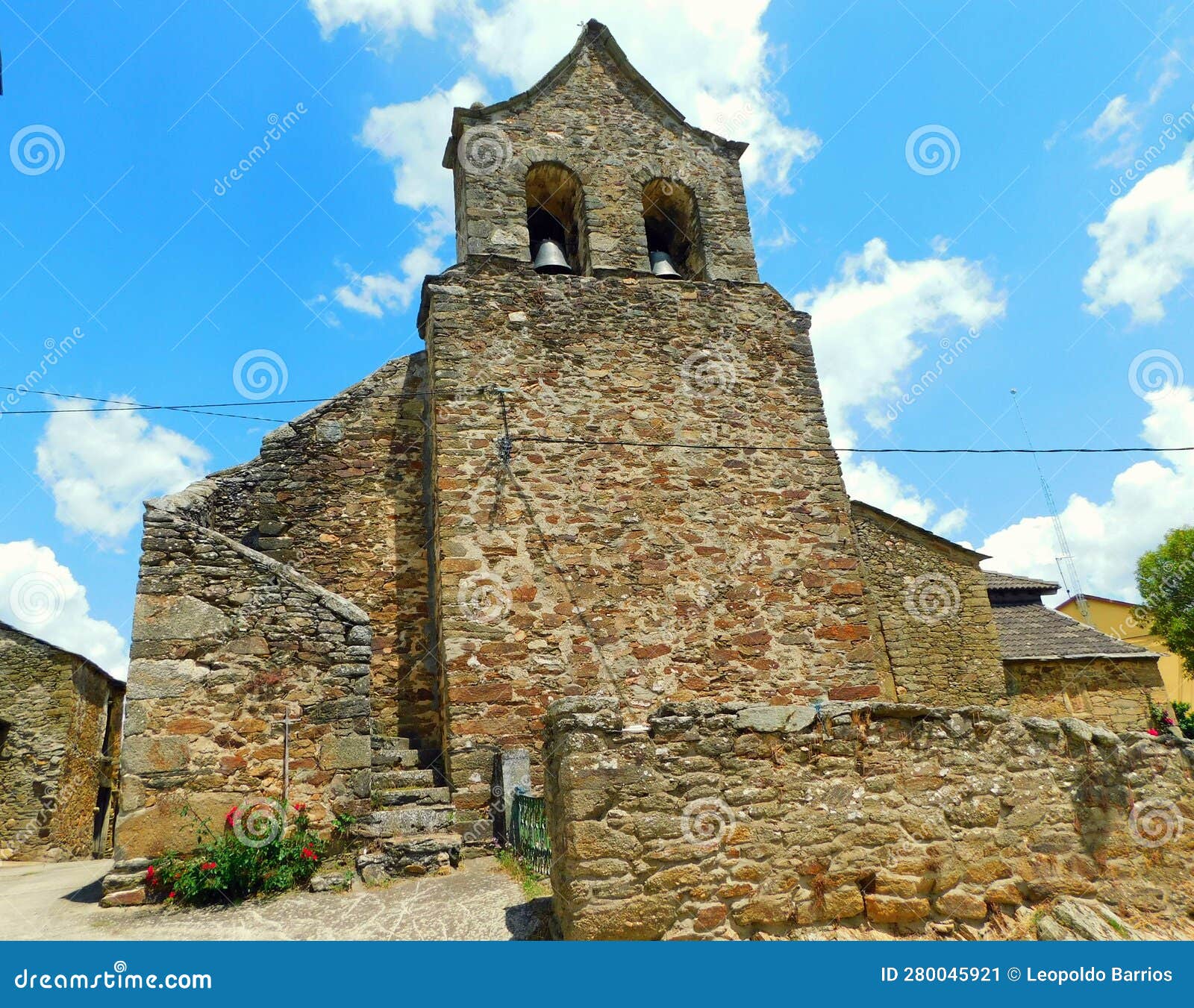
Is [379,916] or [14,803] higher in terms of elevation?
[14,803]

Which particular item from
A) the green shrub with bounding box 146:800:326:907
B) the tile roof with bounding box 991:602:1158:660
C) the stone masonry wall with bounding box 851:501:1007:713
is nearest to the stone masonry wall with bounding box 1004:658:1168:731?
the tile roof with bounding box 991:602:1158:660

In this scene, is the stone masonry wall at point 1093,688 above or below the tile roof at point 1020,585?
below

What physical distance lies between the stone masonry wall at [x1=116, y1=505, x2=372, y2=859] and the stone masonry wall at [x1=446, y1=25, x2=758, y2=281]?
16.6ft

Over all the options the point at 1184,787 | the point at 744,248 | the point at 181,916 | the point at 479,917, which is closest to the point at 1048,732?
the point at 1184,787

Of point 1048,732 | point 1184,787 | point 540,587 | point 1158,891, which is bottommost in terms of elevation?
point 1158,891

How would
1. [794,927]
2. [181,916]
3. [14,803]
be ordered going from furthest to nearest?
[14,803] < [181,916] < [794,927]

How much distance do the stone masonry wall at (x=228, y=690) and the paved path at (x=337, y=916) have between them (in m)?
0.76

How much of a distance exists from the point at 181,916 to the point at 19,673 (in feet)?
36.5

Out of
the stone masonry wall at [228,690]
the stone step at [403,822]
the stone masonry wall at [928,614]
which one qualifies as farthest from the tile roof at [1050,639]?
the stone masonry wall at [228,690]

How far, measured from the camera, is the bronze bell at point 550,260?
33.9 ft

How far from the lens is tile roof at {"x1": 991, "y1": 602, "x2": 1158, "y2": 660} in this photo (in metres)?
13.1

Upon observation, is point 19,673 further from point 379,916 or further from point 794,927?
point 794,927

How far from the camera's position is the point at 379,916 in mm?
5254

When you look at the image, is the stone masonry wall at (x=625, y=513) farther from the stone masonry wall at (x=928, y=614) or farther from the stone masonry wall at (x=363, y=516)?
the stone masonry wall at (x=928, y=614)
